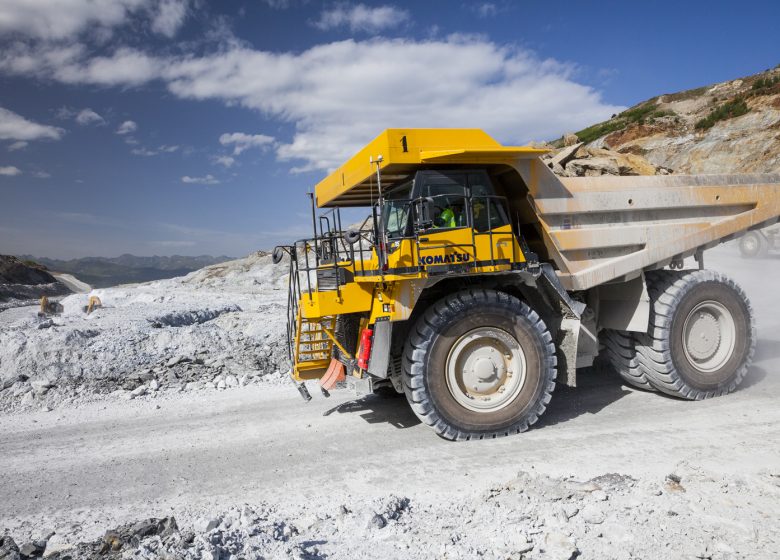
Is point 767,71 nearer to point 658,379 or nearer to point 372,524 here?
point 658,379

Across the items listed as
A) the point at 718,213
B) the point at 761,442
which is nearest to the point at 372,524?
the point at 761,442

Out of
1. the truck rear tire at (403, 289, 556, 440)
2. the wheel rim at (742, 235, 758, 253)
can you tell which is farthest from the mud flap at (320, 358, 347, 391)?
the wheel rim at (742, 235, 758, 253)

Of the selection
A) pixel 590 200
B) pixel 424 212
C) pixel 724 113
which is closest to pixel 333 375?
pixel 424 212

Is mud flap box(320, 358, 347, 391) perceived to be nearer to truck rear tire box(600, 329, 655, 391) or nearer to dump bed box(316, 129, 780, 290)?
dump bed box(316, 129, 780, 290)

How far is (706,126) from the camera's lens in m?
28.4

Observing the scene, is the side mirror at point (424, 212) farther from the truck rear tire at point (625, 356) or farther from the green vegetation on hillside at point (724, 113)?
the green vegetation on hillside at point (724, 113)

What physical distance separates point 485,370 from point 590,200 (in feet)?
7.46

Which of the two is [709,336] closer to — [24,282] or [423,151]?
[423,151]

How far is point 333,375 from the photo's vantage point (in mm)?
5699

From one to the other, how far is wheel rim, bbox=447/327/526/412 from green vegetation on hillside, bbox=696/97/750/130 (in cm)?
2911

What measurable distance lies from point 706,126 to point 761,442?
2886 cm

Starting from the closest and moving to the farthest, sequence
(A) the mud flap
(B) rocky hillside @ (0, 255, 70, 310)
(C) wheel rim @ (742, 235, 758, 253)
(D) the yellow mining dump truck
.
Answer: (D) the yellow mining dump truck → (A) the mud flap → (C) wheel rim @ (742, 235, 758, 253) → (B) rocky hillside @ (0, 255, 70, 310)

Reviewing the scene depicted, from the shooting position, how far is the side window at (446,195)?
5.21 meters

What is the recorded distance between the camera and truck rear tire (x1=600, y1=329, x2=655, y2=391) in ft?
21.5
